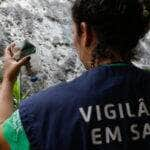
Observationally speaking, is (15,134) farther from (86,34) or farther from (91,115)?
(86,34)

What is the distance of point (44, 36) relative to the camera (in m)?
3.86

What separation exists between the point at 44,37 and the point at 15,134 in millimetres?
2144

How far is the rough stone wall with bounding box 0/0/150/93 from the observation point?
3.69m

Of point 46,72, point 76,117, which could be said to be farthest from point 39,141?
point 46,72

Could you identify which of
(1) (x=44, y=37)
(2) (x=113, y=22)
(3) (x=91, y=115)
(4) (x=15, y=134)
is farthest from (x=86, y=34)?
(1) (x=44, y=37)

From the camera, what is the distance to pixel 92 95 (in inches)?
70.1

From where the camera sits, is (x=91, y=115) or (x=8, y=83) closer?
(x=91, y=115)

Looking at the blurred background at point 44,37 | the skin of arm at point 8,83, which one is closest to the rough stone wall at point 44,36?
the blurred background at point 44,37

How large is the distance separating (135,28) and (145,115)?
31cm

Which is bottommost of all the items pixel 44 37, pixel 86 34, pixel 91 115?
pixel 44 37

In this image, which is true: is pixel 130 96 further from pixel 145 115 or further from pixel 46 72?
pixel 46 72

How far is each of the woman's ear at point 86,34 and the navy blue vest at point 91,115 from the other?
10cm

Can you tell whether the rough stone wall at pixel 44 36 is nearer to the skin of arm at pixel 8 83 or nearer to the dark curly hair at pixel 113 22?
the skin of arm at pixel 8 83

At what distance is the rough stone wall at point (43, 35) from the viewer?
3688 mm
